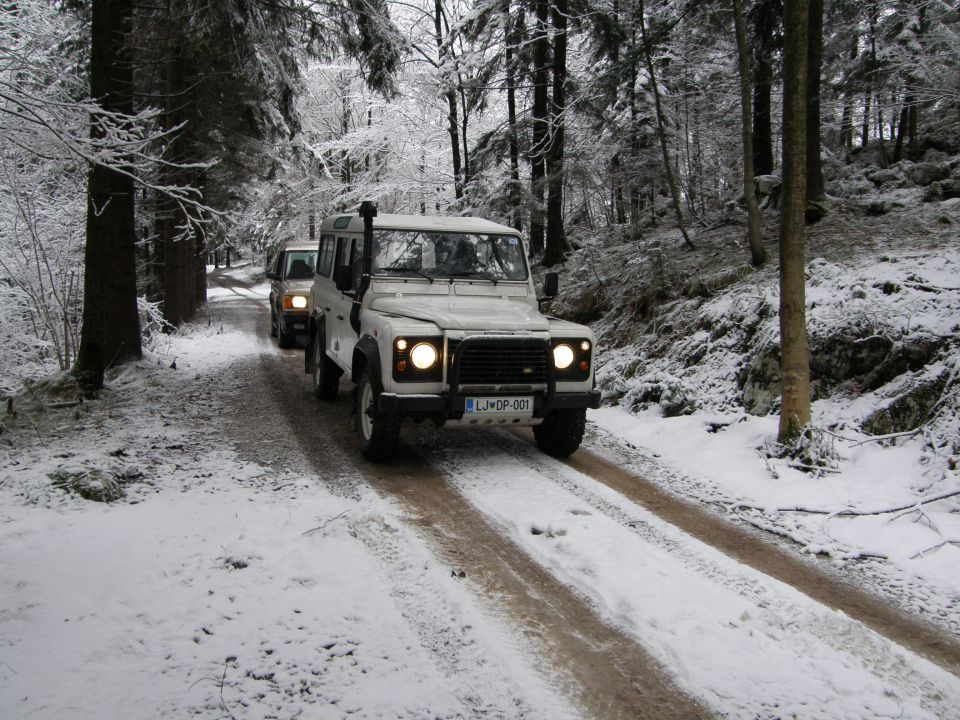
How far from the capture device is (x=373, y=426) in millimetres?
5980

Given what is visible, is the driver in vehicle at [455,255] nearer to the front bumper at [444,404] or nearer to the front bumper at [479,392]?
the front bumper at [479,392]

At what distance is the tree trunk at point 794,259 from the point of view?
605 cm

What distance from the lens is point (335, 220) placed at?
862 cm

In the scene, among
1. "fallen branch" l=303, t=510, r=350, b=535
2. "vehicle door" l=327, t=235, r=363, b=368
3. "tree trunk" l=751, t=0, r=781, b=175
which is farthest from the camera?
"tree trunk" l=751, t=0, r=781, b=175

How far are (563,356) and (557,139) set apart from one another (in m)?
9.88

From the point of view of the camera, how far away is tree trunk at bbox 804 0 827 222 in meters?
10.6

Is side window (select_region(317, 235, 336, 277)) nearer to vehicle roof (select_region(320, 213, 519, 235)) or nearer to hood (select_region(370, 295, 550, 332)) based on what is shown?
vehicle roof (select_region(320, 213, 519, 235))

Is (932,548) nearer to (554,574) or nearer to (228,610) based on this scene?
(554,574)

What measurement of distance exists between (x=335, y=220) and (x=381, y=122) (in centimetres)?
1813

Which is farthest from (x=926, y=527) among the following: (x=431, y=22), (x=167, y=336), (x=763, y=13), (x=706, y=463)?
(x=431, y=22)

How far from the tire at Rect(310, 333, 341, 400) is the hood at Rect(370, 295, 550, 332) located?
2212 millimetres

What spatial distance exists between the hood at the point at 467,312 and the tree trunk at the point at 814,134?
6.31 m

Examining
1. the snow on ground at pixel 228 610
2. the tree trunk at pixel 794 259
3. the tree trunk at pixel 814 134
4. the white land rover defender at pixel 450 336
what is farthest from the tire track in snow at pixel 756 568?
the tree trunk at pixel 814 134

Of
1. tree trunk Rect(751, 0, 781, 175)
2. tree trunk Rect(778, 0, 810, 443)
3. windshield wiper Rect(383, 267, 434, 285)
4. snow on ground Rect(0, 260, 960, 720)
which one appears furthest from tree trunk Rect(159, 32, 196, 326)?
tree trunk Rect(778, 0, 810, 443)
